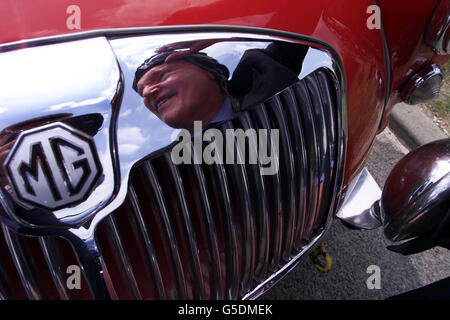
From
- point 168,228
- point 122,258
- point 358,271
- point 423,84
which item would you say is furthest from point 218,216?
point 358,271

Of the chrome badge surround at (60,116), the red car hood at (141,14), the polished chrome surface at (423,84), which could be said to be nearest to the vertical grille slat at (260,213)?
the red car hood at (141,14)

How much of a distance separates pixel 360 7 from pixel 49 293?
107 centimetres

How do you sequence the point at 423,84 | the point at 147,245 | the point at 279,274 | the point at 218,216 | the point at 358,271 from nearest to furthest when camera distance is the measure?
the point at 147,245 < the point at 218,216 < the point at 279,274 < the point at 423,84 < the point at 358,271

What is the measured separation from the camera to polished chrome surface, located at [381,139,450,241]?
45.1 inches

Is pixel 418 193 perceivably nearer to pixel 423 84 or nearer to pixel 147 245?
pixel 423 84

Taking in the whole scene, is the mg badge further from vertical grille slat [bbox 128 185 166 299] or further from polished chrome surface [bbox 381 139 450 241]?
polished chrome surface [bbox 381 139 450 241]

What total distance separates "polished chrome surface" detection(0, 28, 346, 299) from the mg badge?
17mm

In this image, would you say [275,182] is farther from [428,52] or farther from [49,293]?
[428,52]

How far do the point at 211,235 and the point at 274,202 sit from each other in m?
0.21

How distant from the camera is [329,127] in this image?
120 centimetres

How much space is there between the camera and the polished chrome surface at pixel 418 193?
1.15m

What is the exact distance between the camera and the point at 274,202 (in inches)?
46.8

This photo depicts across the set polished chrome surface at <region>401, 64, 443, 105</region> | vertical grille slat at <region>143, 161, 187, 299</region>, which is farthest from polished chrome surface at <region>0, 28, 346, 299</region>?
polished chrome surface at <region>401, 64, 443, 105</region>

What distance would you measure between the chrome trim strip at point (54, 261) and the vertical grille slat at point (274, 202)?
523mm
